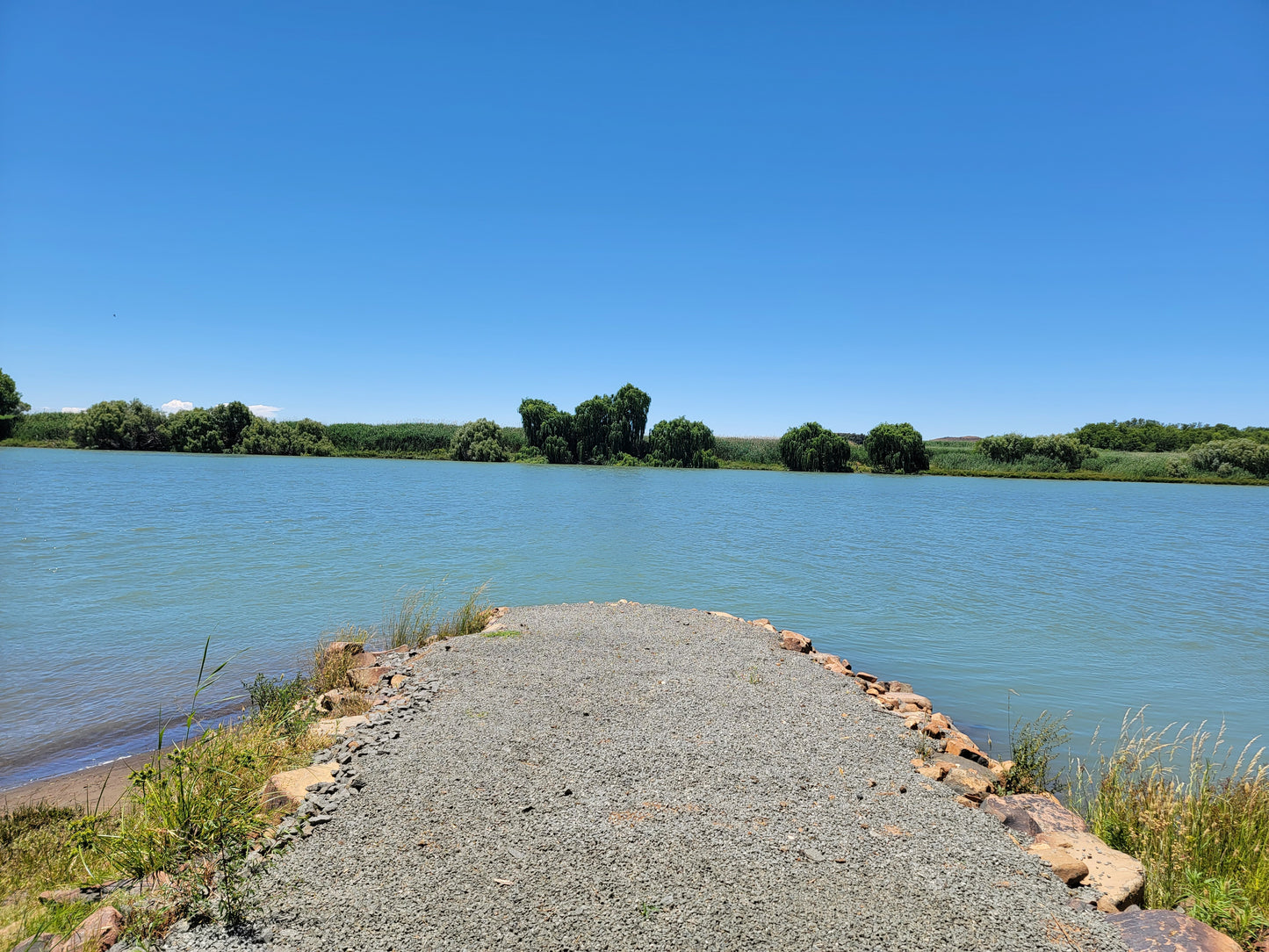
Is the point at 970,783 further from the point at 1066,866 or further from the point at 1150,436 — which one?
the point at 1150,436

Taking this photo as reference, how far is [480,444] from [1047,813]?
88721mm

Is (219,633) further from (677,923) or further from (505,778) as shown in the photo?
(677,923)

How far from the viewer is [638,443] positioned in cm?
8838

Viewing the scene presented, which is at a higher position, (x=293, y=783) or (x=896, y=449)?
(x=896, y=449)

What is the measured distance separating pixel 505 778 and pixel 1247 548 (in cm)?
3343

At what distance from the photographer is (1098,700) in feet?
31.5

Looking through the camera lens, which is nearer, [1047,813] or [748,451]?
[1047,813]

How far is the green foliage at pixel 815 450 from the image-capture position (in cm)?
8006

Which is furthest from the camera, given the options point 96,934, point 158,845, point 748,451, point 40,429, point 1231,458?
point 748,451

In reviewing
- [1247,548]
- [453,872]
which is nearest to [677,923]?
[453,872]

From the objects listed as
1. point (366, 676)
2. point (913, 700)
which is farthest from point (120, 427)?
point (913, 700)

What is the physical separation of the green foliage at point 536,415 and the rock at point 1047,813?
84354mm

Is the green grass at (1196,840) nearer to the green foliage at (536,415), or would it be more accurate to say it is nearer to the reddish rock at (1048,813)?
the reddish rock at (1048,813)

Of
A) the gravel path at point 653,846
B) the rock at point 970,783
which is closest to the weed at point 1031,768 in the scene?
the rock at point 970,783
